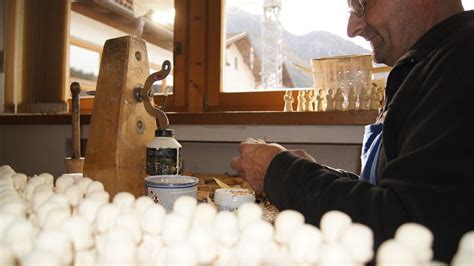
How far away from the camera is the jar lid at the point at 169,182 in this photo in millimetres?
873

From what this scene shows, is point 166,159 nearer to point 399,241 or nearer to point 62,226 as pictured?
point 62,226

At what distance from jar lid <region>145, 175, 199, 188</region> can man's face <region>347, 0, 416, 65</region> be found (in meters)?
0.63

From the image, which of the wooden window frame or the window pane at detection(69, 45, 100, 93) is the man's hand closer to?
the wooden window frame

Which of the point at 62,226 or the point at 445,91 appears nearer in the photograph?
the point at 62,226

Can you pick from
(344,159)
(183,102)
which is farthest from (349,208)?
(183,102)

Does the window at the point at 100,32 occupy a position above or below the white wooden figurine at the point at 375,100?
above

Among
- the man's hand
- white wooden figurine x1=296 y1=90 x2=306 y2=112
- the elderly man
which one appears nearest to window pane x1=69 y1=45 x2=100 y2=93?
white wooden figurine x1=296 y1=90 x2=306 y2=112

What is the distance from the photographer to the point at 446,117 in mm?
660

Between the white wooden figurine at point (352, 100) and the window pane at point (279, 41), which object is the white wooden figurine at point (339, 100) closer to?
the white wooden figurine at point (352, 100)

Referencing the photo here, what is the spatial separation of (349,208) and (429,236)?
1.18ft

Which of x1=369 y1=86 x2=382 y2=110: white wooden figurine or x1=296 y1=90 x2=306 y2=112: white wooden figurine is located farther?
x1=296 y1=90 x2=306 y2=112: white wooden figurine

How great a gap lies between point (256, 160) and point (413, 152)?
40 cm

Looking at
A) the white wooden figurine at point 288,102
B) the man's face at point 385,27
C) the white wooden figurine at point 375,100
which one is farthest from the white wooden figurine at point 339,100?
the man's face at point 385,27

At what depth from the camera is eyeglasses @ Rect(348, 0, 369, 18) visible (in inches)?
39.7
